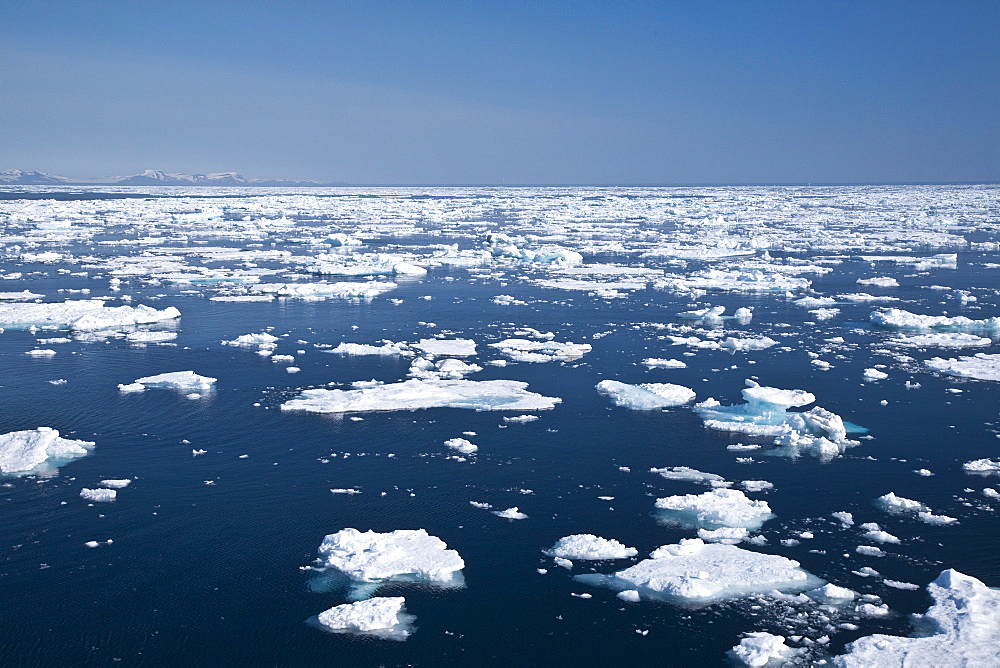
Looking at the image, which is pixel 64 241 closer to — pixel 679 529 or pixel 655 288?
pixel 655 288

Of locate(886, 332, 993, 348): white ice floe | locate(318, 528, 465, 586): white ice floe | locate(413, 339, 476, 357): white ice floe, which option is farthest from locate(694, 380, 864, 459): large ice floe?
locate(886, 332, 993, 348): white ice floe

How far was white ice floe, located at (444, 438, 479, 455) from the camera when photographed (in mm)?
9984

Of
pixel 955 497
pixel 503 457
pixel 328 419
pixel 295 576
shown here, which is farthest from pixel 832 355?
pixel 295 576

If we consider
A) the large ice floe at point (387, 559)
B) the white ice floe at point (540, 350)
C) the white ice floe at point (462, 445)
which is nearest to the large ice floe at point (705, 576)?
the large ice floe at point (387, 559)

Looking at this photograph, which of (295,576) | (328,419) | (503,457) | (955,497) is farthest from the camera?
(328,419)

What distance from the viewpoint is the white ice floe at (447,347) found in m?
14.6

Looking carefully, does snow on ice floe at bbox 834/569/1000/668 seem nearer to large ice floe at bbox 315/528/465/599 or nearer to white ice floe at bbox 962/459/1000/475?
white ice floe at bbox 962/459/1000/475

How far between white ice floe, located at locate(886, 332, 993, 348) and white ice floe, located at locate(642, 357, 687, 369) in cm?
442

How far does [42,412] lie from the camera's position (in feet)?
36.9

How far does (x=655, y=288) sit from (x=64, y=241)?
81.1ft

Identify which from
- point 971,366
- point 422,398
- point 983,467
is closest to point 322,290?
point 422,398

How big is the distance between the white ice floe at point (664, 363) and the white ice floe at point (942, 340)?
174 inches

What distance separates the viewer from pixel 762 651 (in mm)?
6102

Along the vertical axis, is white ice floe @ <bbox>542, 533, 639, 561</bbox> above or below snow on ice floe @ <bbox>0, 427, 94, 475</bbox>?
below
